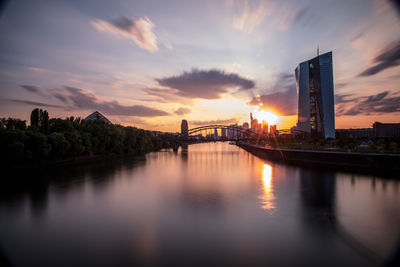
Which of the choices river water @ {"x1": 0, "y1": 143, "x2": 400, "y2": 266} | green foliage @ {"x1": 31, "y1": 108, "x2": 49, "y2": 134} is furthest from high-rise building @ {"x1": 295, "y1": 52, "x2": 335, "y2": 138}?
green foliage @ {"x1": 31, "y1": 108, "x2": 49, "y2": 134}

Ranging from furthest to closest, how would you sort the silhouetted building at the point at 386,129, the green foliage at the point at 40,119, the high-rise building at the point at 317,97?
the silhouetted building at the point at 386,129
the high-rise building at the point at 317,97
the green foliage at the point at 40,119

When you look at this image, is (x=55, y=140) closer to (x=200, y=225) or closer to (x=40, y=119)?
(x=40, y=119)

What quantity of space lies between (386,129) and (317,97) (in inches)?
1500

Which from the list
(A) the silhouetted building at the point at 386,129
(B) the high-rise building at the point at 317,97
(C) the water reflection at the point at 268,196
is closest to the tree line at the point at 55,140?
(C) the water reflection at the point at 268,196

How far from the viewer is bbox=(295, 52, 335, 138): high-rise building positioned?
9475 centimetres

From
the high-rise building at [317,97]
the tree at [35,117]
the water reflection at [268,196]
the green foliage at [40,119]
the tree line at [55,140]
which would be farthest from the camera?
the high-rise building at [317,97]

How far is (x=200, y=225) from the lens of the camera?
984 centimetres

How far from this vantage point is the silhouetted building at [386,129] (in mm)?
101562

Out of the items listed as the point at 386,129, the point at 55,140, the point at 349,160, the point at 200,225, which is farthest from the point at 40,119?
the point at 386,129

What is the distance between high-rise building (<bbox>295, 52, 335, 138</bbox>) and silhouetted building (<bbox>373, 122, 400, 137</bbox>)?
28.0 metres

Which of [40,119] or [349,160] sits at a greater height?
[40,119]

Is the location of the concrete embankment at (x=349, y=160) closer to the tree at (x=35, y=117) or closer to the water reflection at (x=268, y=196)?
the water reflection at (x=268, y=196)

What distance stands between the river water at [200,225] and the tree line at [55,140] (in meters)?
6.44

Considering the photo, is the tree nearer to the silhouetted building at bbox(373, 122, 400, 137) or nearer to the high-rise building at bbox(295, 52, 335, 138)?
the high-rise building at bbox(295, 52, 335, 138)
